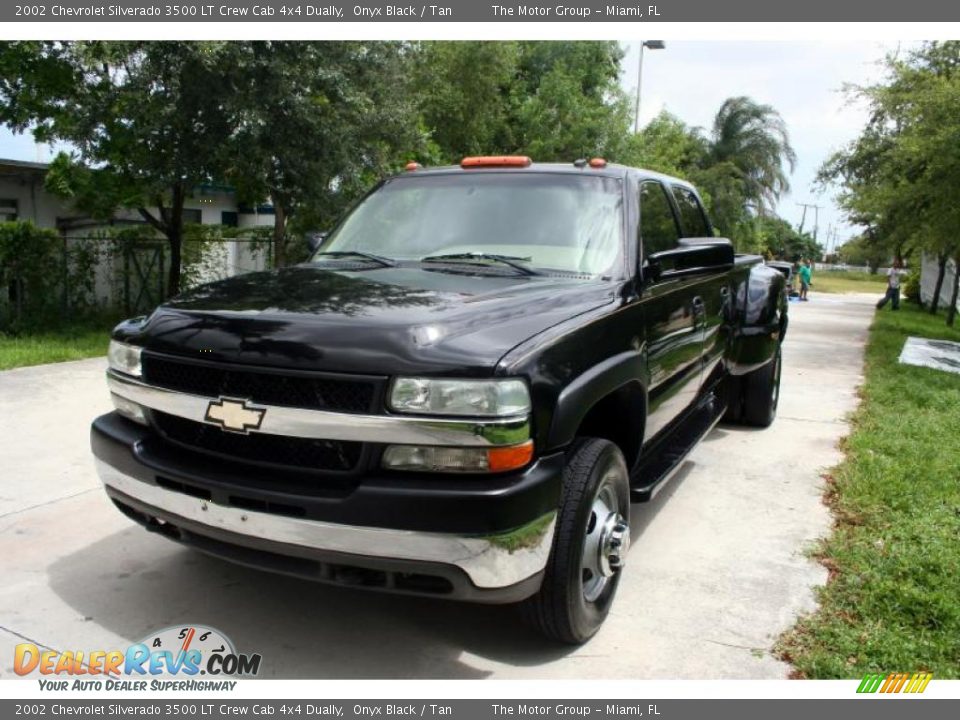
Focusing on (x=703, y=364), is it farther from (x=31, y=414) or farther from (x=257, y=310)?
(x=31, y=414)

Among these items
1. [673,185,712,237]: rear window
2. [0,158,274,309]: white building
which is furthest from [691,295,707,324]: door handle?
[0,158,274,309]: white building

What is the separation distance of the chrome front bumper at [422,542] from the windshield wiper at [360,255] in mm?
1523

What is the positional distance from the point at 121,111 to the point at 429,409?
9.93 metres

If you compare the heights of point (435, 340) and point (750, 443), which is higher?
point (435, 340)

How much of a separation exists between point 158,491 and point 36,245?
32.9 ft

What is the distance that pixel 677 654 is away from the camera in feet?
10.1

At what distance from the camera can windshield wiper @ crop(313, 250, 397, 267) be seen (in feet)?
12.5

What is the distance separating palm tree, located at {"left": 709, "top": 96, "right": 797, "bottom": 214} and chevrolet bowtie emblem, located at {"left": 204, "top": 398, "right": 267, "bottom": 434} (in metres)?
41.7

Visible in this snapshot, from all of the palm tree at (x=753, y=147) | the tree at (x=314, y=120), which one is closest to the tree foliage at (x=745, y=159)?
the palm tree at (x=753, y=147)

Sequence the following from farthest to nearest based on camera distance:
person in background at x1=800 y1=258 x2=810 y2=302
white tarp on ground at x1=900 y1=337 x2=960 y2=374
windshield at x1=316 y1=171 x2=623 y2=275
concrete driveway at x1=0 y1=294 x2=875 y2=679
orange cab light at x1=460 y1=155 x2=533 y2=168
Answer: person in background at x1=800 y1=258 x2=810 y2=302 < white tarp on ground at x1=900 y1=337 x2=960 y2=374 < orange cab light at x1=460 y1=155 x2=533 y2=168 < windshield at x1=316 y1=171 x2=623 y2=275 < concrete driveway at x1=0 y1=294 x2=875 y2=679

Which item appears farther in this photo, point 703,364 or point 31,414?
point 31,414

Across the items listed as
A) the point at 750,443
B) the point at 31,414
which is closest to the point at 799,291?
the point at 750,443

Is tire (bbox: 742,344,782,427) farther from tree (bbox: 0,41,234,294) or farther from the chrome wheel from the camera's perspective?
tree (bbox: 0,41,234,294)

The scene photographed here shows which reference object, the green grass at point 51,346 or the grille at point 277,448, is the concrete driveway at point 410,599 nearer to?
the grille at point 277,448
